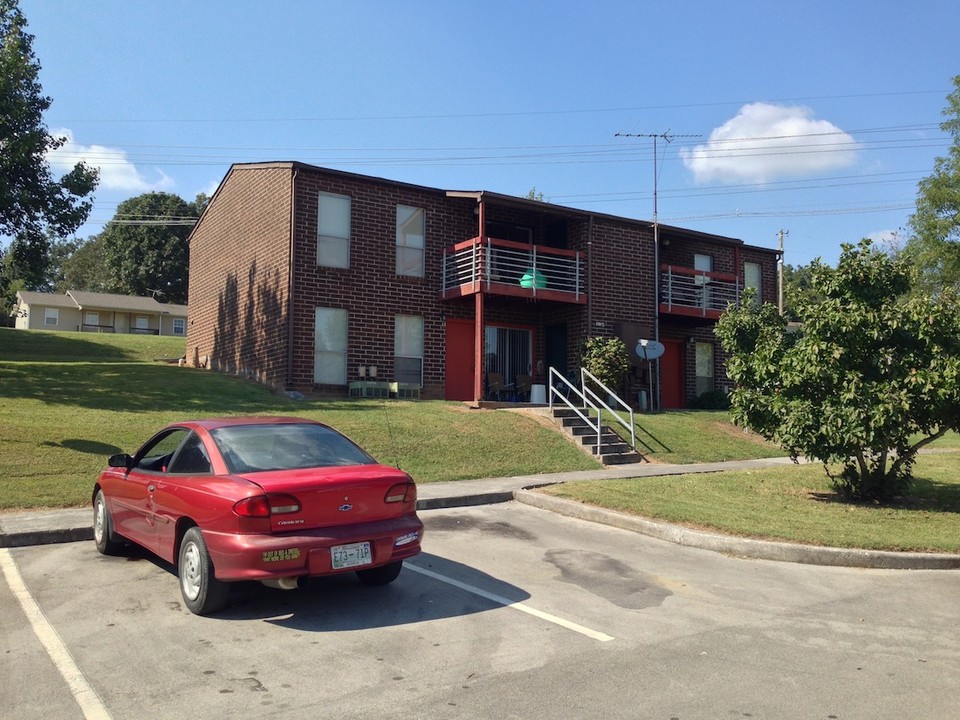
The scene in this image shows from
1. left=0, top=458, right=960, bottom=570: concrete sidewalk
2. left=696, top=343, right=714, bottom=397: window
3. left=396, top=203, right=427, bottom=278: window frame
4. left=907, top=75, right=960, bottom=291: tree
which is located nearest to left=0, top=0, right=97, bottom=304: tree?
left=396, top=203, right=427, bottom=278: window frame

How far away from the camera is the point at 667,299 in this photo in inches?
980

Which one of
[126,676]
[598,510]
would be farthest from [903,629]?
[126,676]

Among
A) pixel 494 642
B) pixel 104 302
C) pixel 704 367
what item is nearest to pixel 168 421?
pixel 494 642

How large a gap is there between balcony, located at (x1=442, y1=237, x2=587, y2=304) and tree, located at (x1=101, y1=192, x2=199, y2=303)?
4365cm

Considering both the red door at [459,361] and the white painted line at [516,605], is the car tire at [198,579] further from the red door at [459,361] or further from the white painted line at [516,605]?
the red door at [459,361]

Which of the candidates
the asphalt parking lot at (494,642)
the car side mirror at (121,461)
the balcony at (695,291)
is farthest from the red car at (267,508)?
the balcony at (695,291)

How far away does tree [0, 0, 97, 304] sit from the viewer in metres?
19.9

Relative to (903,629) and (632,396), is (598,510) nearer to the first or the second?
(903,629)

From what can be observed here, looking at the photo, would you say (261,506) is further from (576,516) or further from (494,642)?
(576,516)

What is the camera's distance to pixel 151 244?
60.7m

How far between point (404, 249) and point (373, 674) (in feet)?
59.3

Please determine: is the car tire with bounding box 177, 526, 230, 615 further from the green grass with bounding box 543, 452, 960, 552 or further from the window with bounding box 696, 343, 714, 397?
the window with bounding box 696, 343, 714, 397

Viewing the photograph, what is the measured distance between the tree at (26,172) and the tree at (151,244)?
3802 centimetres

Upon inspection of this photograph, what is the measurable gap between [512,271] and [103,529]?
1577cm
